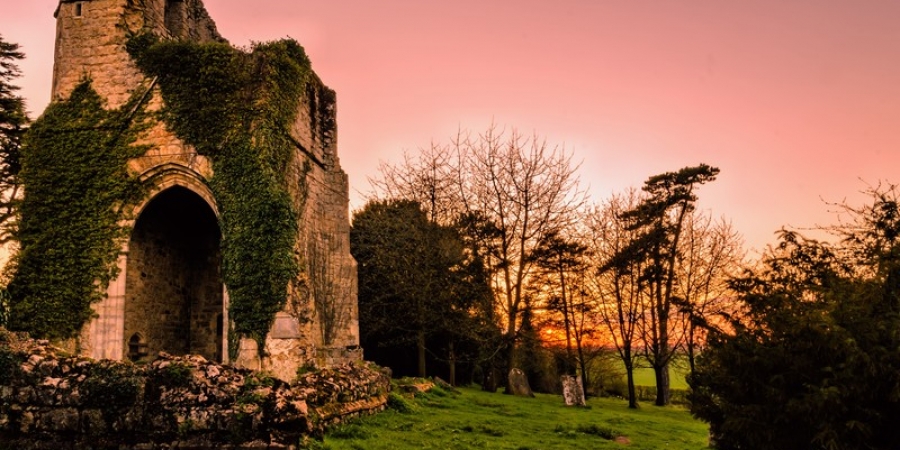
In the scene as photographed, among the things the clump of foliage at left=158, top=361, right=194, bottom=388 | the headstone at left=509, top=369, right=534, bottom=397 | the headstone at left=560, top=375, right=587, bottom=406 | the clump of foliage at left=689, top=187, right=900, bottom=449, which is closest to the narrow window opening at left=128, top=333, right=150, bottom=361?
the clump of foliage at left=158, top=361, right=194, bottom=388

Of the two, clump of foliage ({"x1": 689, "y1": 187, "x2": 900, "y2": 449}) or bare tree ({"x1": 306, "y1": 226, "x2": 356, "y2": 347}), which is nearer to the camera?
clump of foliage ({"x1": 689, "y1": 187, "x2": 900, "y2": 449})

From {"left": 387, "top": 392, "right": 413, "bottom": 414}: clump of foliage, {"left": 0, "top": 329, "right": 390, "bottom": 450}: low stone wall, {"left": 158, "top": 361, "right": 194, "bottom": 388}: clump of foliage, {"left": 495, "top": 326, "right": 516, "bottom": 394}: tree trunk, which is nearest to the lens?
{"left": 0, "top": 329, "right": 390, "bottom": 450}: low stone wall

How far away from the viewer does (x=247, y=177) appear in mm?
14844

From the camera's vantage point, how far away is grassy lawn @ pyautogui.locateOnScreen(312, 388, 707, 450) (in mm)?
10195

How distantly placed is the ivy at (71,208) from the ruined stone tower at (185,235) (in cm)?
32

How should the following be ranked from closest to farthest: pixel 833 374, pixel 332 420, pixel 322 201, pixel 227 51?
pixel 833 374
pixel 332 420
pixel 227 51
pixel 322 201

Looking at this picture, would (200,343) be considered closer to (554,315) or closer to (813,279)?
(554,315)

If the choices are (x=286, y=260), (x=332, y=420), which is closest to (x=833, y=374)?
(x=332, y=420)

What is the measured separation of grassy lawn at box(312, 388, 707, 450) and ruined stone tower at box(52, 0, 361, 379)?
10.3ft

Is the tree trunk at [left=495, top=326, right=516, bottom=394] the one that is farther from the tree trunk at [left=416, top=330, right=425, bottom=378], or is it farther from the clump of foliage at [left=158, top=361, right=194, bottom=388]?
the clump of foliage at [left=158, top=361, right=194, bottom=388]

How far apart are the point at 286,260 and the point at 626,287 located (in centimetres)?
1444

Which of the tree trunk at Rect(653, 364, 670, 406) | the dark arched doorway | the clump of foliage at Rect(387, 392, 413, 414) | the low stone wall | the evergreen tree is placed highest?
the evergreen tree

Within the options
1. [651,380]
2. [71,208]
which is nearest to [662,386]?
[71,208]

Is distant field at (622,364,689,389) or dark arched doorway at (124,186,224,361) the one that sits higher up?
dark arched doorway at (124,186,224,361)
